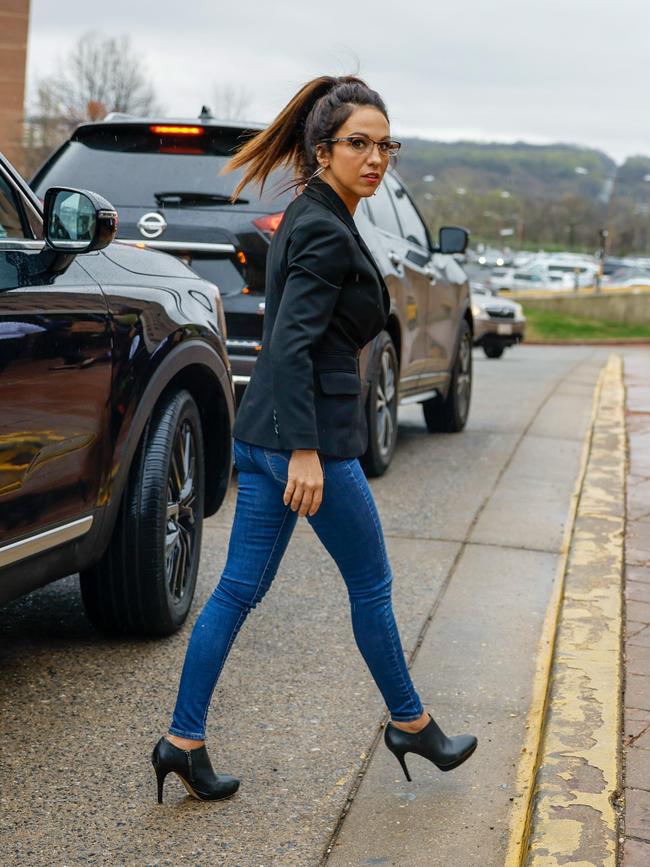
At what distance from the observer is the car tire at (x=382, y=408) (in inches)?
291

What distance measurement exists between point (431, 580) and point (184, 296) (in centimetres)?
172

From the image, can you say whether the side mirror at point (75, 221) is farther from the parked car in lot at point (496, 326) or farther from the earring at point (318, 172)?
the parked car in lot at point (496, 326)

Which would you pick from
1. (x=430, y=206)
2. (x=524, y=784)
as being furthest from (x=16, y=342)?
(x=430, y=206)

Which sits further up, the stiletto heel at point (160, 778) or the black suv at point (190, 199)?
the black suv at point (190, 199)

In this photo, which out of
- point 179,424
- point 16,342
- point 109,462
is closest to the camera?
point 16,342

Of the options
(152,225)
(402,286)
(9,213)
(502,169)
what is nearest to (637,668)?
(9,213)

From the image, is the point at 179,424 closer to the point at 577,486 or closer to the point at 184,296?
the point at 184,296

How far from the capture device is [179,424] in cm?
438

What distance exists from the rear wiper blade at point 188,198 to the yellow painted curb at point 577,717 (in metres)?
2.43

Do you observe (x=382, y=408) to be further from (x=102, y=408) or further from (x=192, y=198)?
(x=102, y=408)

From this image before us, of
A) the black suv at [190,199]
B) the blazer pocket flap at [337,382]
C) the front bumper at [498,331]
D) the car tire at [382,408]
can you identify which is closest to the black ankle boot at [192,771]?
the blazer pocket flap at [337,382]

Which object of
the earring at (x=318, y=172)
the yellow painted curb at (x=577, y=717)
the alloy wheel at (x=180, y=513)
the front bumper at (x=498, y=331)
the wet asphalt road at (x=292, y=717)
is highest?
the earring at (x=318, y=172)

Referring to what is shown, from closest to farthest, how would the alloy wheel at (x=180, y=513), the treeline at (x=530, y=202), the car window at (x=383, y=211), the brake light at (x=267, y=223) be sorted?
the alloy wheel at (x=180, y=513) → the brake light at (x=267, y=223) → the car window at (x=383, y=211) → the treeline at (x=530, y=202)

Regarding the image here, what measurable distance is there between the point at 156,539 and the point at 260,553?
3.55 ft
